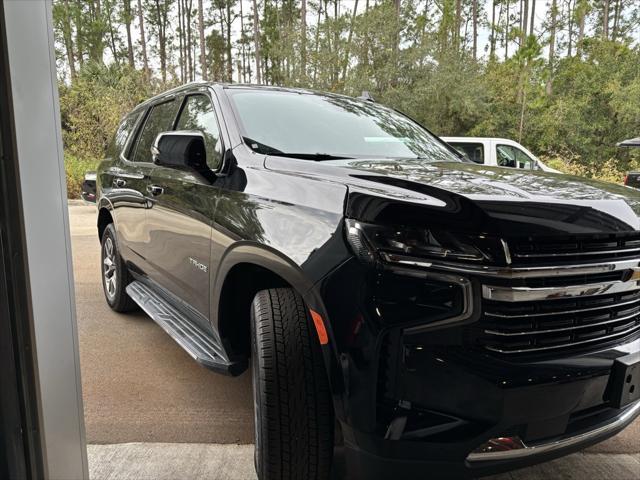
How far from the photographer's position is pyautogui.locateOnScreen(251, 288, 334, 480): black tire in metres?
1.76

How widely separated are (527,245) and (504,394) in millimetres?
446

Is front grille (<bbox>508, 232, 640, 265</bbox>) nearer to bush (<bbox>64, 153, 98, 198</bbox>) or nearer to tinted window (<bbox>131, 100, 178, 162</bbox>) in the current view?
tinted window (<bbox>131, 100, 178, 162</bbox>)

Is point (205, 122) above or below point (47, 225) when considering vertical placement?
above

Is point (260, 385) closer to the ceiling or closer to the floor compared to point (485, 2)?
closer to the floor

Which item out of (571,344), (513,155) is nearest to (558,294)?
(571,344)

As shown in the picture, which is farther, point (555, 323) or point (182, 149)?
point (182, 149)

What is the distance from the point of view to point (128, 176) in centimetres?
384

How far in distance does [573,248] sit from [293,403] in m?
1.05

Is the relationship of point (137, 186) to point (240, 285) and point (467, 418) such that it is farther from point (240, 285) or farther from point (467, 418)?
point (467, 418)

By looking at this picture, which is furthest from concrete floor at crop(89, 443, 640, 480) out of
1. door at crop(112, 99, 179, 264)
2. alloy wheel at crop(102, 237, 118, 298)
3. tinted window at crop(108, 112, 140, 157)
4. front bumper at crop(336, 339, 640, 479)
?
tinted window at crop(108, 112, 140, 157)

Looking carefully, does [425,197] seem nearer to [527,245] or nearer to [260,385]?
[527,245]

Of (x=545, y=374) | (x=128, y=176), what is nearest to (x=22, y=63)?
(x=545, y=374)

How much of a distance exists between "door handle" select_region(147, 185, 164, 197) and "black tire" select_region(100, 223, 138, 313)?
1071 mm

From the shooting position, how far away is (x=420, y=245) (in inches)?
60.2
